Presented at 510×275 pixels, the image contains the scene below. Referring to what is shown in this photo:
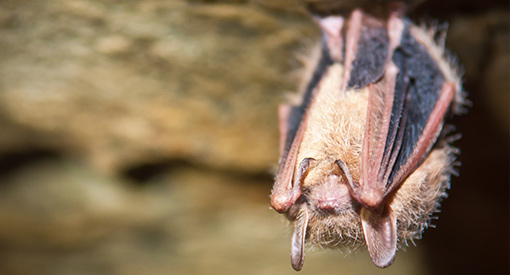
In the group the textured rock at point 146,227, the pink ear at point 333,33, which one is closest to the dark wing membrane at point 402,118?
the pink ear at point 333,33

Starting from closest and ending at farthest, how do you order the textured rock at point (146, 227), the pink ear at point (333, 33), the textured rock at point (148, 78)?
the pink ear at point (333, 33), the textured rock at point (148, 78), the textured rock at point (146, 227)

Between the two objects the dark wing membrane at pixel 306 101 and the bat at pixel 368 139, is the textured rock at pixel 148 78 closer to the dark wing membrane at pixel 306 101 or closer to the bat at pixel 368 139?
the dark wing membrane at pixel 306 101

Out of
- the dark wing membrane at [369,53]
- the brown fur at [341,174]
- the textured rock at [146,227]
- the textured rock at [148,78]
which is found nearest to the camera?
the brown fur at [341,174]

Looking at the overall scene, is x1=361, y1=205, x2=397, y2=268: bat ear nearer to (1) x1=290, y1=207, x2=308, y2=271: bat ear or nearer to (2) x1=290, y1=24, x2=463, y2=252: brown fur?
(2) x1=290, y1=24, x2=463, y2=252: brown fur

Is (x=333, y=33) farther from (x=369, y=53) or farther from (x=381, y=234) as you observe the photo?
(x=381, y=234)

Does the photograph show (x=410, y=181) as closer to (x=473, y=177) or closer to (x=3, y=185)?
(x=473, y=177)

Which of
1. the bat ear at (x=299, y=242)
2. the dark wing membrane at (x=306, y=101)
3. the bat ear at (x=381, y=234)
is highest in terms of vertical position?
the dark wing membrane at (x=306, y=101)

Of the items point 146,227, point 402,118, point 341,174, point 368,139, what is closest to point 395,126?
point 402,118
